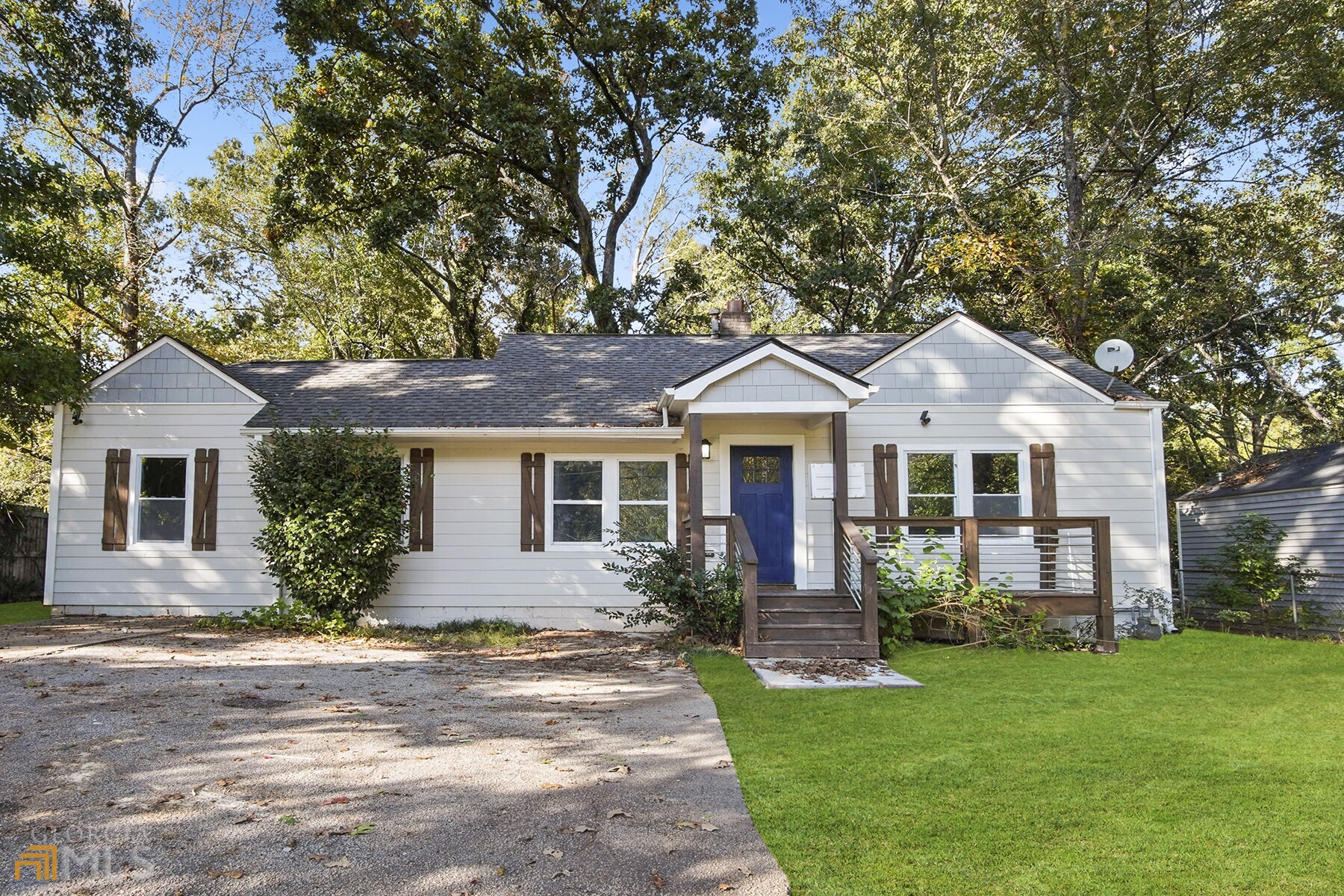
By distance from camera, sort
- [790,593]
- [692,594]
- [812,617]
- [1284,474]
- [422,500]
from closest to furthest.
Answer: [812,617] < [692,594] < [790,593] < [422,500] < [1284,474]

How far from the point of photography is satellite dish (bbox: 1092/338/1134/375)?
1216 cm

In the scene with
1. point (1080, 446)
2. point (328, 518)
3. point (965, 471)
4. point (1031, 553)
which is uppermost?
point (1080, 446)

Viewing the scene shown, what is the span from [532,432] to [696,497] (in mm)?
2502

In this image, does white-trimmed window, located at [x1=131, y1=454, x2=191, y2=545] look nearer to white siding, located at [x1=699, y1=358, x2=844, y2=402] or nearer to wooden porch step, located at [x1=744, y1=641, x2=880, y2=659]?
white siding, located at [x1=699, y1=358, x2=844, y2=402]

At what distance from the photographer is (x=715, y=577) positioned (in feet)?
28.9

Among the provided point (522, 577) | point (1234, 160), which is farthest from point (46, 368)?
point (1234, 160)

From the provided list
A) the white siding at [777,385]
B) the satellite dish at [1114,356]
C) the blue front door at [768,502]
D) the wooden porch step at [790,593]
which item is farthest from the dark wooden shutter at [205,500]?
the satellite dish at [1114,356]

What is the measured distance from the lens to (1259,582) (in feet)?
38.6

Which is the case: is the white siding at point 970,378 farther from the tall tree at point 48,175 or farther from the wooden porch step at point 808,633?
the tall tree at point 48,175

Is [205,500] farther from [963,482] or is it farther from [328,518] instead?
[963,482]

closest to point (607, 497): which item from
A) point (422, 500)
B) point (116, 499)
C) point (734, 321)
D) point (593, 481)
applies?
point (593, 481)

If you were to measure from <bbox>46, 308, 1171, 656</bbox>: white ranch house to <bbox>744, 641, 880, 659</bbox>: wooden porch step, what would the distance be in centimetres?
222

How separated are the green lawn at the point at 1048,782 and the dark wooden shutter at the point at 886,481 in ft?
11.5

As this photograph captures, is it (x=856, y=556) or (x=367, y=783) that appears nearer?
(x=367, y=783)
